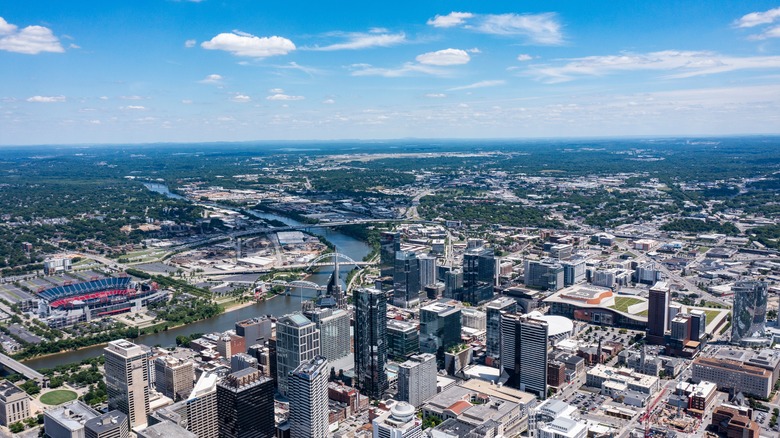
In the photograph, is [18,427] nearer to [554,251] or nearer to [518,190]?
[554,251]

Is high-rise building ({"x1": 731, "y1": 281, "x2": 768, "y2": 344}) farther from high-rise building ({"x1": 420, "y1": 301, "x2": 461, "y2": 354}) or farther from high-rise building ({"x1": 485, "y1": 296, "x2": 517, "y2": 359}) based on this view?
high-rise building ({"x1": 420, "y1": 301, "x2": 461, "y2": 354})

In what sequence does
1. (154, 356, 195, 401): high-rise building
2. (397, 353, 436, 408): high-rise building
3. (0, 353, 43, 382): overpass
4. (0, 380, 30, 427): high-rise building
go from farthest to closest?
(0, 353, 43, 382): overpass, (154, 356, 195, 401): high-rise building, (397, 353, 436, 408): high-rise building, (0, 380, 30, 427): high-rise building

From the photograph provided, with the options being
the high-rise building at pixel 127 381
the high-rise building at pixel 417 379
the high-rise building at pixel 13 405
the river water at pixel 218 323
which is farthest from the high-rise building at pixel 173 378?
the high-rise building at pixel 417 379

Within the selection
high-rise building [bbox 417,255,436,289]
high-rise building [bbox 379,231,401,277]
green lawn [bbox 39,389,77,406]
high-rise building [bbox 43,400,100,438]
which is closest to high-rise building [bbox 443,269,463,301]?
high-rise building [bbox 417,255,436,289]

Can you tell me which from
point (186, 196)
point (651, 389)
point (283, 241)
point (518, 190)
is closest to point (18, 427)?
point (651, 389)

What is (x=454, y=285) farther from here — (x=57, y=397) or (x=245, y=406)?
(x=57, y=397)

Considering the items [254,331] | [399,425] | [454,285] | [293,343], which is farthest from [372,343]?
[454,285]
